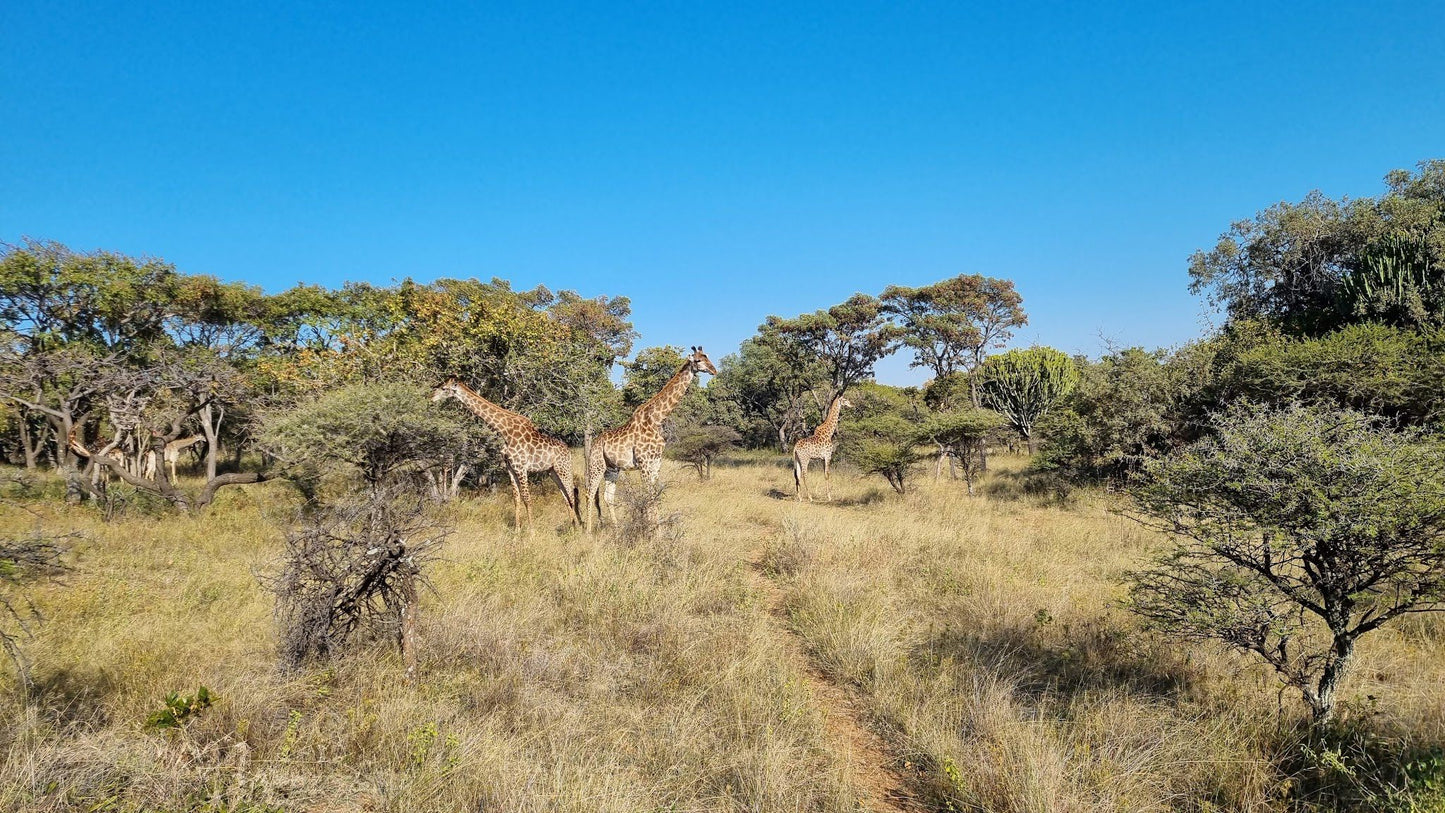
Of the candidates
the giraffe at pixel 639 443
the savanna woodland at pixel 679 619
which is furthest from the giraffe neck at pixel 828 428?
the giraffe at pixel 639 443

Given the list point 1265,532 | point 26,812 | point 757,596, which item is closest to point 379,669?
point 26,812

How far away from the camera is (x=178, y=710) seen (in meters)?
3.35

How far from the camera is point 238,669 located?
4.32 m

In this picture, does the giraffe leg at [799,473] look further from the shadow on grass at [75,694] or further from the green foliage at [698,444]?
the shadow on grass at [75,694]

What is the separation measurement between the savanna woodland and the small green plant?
0.05 metres

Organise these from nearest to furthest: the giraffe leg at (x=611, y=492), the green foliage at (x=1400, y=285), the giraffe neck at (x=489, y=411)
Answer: the giraffe leg at (x=611, y=492) → the giraffe neck at (x=489, y=411) → the green foliage at (x=1400, y=285)

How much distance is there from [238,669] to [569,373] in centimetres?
957

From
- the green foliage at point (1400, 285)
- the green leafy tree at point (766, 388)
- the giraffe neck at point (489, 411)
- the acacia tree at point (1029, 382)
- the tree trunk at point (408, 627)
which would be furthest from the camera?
the green leafy tree at point (766, 388)

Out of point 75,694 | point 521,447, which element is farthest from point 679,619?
point 521,447

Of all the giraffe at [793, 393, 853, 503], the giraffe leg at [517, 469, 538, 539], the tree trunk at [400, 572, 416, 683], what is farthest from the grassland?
the giraffe at [793, 393, 853, 503]

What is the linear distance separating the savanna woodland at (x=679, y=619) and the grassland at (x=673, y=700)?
0.03 metres

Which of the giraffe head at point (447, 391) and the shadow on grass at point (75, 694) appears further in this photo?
the giraffe head at point (447, 391)

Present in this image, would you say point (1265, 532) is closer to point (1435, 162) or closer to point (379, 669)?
point (379, 669)

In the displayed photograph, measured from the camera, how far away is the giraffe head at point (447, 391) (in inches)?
401
